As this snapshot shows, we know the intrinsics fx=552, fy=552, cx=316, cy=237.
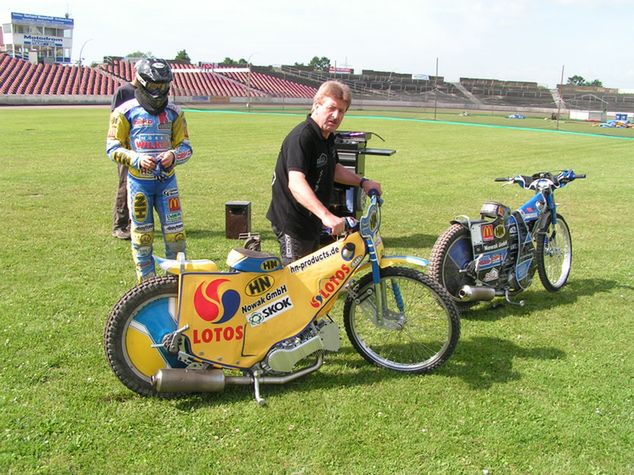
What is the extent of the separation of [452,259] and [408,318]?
1.18 metres

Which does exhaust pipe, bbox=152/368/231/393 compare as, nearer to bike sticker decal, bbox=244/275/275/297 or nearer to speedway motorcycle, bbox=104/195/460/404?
speedway motorcycle, bbox=104/195/460/404

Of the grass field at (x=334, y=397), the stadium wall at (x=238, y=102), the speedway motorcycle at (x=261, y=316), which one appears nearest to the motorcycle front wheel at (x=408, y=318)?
the speedway motorcycle at (x=261, y=316)

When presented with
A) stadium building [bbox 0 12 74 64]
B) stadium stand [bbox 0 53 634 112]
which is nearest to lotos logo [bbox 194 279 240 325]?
stadium stand [bbox 0 53 634 112]

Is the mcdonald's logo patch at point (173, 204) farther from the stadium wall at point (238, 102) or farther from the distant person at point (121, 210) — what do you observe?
the stadium wall at point (238, 102)

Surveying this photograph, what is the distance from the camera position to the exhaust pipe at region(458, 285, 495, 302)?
16.0 feet

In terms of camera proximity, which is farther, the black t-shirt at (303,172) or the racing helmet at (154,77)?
the racing helmet at (154,77)

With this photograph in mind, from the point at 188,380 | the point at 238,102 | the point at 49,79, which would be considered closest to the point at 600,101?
the point at 238,102

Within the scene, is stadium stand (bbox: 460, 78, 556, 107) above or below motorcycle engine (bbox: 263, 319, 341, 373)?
above

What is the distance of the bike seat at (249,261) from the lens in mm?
3477

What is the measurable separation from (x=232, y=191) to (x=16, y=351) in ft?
22.7

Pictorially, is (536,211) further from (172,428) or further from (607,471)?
(172,428)

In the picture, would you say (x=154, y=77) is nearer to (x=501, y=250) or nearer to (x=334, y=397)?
(x=334, y=397)

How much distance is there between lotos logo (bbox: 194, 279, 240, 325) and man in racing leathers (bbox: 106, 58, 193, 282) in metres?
1.28

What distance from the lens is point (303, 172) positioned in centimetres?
364
